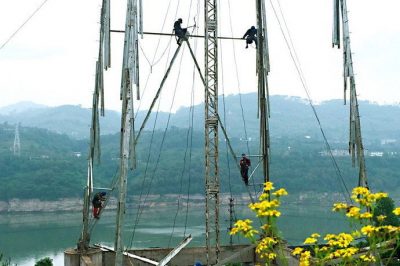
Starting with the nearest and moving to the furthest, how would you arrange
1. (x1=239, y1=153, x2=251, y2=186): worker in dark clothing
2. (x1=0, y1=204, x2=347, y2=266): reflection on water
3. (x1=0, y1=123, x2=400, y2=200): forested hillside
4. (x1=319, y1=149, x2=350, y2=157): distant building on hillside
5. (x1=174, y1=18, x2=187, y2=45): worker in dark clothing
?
(x1=174, y1=18, x2=187, y2=45): worker in dark clothing
(x1=239, y1=153, x2=251, y2=186): worker in dark clothing
(x1=0, y1=204, x2=347, y2=266): reflection on water
(x1=0, y1=123, x2=400, y2=200): forested hillside
(x1=319, y1=149, x2=350, y2=157): distant building on hillside

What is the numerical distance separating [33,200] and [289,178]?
4921 centimetres

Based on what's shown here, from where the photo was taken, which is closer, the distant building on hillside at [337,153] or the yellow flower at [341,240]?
the yellow flower at [341,240]

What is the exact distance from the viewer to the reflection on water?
55.3 meters

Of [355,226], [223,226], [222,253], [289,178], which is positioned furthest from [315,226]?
[355,226]

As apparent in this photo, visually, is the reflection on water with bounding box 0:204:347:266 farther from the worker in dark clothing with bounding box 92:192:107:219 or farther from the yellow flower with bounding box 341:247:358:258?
the yellow flower with bounding box 341:247:358:258

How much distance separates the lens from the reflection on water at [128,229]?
2179 inches

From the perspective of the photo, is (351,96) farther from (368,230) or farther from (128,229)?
(128,229)

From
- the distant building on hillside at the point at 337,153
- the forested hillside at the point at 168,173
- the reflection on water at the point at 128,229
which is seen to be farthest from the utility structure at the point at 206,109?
the distant building on hillside at the point at 337,153

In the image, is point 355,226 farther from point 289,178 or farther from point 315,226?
point 289,178

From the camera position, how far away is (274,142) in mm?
155750

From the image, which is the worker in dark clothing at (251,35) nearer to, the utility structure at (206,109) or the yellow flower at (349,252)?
the utility structure at (206,109)

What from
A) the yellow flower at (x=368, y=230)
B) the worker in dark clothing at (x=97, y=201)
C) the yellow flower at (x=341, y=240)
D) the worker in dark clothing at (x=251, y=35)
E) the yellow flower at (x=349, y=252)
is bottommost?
the worker in dark clothing at (x=97, y=201)

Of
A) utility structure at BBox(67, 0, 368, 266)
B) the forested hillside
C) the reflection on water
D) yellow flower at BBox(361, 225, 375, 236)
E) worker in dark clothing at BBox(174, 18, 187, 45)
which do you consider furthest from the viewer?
the forested hillside

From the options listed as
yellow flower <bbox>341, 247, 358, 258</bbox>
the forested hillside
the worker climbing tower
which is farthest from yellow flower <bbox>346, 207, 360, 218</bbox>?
the forested hillside
